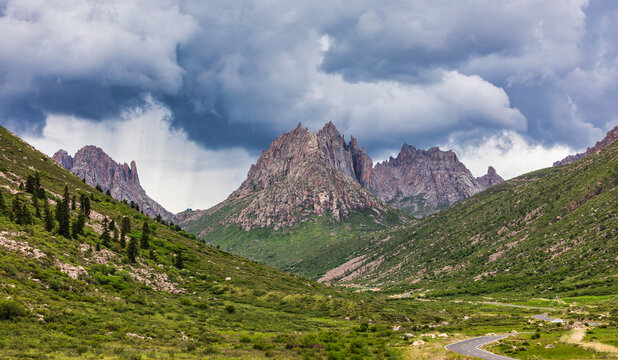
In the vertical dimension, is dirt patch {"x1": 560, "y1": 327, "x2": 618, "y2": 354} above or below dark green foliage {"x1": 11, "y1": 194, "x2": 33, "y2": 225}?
below

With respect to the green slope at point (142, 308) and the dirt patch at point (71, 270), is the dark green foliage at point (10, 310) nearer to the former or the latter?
the green slope at point (142, 308)

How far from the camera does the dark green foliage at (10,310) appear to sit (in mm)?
38466

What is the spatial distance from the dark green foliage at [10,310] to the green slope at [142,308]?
105 mm

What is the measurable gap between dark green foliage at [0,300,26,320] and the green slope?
105 mm

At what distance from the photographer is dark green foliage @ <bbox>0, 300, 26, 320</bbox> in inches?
1514

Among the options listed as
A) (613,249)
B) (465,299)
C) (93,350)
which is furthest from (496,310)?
(93,350)

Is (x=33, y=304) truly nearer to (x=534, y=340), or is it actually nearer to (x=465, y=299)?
(x=534, y=340)

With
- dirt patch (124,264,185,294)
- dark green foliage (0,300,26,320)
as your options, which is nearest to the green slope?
dark green foliage (0,300,26,320)

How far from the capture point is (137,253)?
89.5m

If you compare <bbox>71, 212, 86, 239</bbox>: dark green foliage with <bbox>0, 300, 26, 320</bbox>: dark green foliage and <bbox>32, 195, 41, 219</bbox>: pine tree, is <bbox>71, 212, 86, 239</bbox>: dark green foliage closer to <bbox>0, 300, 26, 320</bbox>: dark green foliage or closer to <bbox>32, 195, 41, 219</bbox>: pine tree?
<bbox>32, 195, 41, 219</bbox>: pine tree

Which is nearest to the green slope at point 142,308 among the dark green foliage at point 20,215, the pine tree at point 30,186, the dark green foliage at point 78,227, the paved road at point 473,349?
the dark green foliage at point 20,215

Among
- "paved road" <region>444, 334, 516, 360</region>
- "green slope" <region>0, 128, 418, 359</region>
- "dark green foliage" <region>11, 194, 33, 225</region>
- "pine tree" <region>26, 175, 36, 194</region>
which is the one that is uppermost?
"pine tree" <region>26, 175, 36, 194</region>

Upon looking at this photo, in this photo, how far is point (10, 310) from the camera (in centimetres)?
3919

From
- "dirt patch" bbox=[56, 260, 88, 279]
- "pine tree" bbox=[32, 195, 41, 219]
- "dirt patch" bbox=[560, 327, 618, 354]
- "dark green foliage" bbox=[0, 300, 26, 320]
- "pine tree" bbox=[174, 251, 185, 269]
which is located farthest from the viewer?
"pine tree" bbox=[174, 251, 185, 269]
